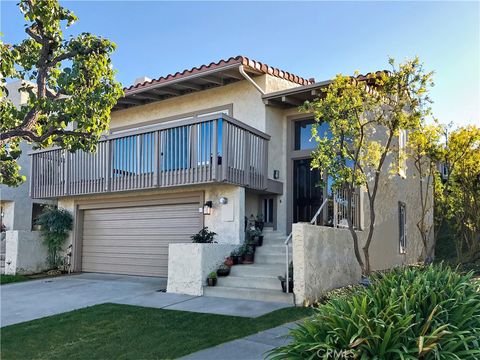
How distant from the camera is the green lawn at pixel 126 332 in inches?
231

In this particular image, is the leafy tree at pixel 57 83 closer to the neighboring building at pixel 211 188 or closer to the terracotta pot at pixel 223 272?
the neighboring building at pixel 211 188

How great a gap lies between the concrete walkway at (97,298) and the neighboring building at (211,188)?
1.78 feet

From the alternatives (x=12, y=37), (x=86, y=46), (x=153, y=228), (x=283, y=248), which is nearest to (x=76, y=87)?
(x=86, y=46)

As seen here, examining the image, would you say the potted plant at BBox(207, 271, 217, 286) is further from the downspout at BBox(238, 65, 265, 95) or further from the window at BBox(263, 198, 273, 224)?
the downspout at BBox(238, 65, 265, 95)

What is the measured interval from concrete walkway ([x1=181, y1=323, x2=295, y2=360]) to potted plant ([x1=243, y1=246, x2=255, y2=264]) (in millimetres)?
4070

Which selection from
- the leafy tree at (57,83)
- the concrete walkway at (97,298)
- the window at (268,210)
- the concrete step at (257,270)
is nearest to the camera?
the leafy tree at (57,83)

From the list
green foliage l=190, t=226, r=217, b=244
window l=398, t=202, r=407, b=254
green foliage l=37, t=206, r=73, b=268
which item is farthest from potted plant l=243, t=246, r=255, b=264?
green foliage l=37, t=206, r=73, b=268

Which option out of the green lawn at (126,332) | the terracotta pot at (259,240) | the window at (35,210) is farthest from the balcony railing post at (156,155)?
the window at (35,210)

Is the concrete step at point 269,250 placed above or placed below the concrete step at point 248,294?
above

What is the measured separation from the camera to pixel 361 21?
32.0ft

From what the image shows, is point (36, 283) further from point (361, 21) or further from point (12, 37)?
point (361, 21)

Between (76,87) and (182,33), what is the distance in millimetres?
5395

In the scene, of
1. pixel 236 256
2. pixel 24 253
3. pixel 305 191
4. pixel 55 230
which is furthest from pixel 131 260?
pixel 305 191

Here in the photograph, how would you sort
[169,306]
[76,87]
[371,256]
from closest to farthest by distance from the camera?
[76,87] < [169,306] < [371,256]
